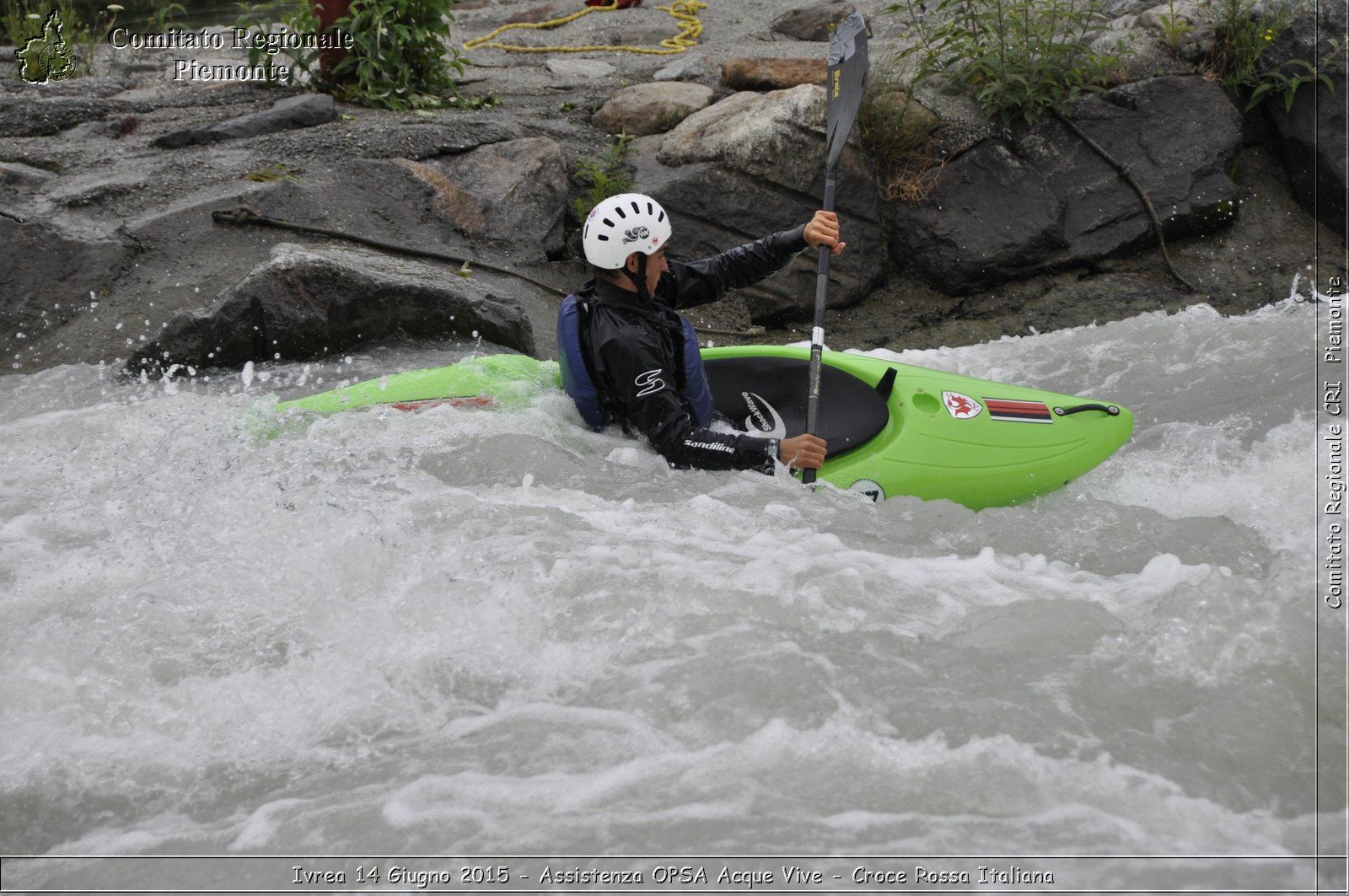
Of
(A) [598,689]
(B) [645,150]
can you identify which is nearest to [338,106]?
(B) [645,150]

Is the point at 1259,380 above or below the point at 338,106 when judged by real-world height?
below

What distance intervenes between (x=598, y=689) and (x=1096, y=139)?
528 cm

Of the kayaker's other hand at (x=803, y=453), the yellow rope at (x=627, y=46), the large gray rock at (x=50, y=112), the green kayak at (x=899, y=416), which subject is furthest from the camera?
the yellow rope at (x=627, y=46)

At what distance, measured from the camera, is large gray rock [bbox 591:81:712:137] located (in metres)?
6.61

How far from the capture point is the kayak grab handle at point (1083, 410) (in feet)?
11.9

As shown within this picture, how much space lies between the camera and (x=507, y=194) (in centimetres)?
578

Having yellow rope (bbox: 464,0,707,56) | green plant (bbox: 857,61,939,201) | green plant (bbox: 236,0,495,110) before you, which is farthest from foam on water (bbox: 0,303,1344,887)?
yellow rope (bbox: 464,0,707,56)

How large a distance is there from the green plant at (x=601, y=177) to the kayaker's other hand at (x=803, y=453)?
293cm

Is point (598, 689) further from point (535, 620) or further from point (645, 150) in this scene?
point (645, 150)

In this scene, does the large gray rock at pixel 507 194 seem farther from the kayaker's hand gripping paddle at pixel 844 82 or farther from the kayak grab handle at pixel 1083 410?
the kayak grab handle at pixel 1083 410

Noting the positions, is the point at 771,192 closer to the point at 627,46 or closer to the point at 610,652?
the point at 627,46

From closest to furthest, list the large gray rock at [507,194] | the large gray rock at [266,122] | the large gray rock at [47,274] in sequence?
the large gray rock at [47,274] → the large gray rock at [507,194] → the large gray rock at [266,122]

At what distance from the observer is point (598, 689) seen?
2.42 m

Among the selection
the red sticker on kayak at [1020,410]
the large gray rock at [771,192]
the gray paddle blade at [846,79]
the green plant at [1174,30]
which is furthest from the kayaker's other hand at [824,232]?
the green plant at [1174,30]
